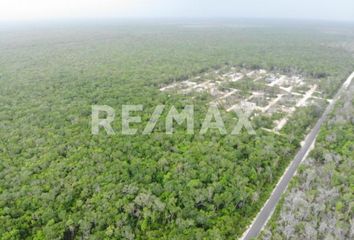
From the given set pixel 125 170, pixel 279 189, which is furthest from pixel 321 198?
pixel 125 170

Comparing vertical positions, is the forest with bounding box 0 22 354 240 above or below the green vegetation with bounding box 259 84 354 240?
above

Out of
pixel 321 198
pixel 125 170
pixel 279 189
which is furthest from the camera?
pixel 279 189

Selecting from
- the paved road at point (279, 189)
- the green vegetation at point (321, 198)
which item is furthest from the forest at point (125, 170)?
the green vegetation at point (321, 198)

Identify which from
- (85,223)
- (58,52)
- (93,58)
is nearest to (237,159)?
(85,223)

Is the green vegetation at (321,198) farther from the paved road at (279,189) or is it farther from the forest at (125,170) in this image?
the paved road at (279,189)

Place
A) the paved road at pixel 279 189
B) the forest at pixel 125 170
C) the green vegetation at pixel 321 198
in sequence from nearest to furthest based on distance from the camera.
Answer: the green vegetation at pixel 321 198
the forest at pixel 125 170
the paved road at pixel 279 189

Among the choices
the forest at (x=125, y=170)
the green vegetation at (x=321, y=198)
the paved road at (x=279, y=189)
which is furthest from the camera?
the paved road at (x=279, y=189)

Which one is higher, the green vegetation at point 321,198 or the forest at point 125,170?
the forest at point 125,170

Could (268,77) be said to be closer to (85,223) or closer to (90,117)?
(90,117)

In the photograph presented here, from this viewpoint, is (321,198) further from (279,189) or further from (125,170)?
(125,170)

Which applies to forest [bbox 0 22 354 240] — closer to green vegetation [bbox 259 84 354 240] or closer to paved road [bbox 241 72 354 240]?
paved road [bbox 241 72 354 240]

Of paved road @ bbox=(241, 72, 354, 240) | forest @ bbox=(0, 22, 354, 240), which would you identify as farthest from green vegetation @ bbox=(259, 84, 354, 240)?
paved road @ bbox=(241, 72, 354, 240)
